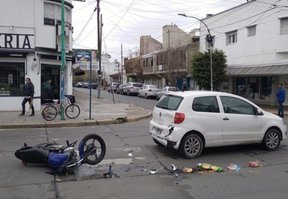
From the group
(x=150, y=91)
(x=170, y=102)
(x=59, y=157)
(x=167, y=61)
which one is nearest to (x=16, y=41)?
(x=170, y=102)

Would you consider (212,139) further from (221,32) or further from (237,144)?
(221,32)

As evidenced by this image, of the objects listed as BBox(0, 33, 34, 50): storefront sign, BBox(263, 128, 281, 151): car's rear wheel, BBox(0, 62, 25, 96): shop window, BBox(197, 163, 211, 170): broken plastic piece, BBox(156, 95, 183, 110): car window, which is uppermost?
BBox(0, 33, 34, 50): storefront sign

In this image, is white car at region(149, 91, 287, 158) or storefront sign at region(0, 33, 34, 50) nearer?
white car at region(149, 91, 287, 158)

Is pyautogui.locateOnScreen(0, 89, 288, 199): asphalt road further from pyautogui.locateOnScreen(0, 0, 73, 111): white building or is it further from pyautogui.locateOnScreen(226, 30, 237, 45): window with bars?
pyautogui.locateOnScreen(226, 30, 237, 45): window with bars

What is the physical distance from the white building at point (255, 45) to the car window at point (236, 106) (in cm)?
1780

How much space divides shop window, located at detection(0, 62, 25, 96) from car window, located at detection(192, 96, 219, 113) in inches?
564

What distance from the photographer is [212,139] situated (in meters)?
9.62

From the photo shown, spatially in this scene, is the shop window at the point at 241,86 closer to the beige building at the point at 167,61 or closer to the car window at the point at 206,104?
the beige building at the point at 167,61

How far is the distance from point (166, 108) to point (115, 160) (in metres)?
1.83

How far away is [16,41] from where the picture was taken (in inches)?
826

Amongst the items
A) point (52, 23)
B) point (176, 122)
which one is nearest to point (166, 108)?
point (176, 122)

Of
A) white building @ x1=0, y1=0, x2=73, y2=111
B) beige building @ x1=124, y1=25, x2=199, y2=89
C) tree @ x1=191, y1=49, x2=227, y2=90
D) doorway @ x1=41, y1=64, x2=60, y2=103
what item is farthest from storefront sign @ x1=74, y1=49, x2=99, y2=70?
beige building @ x1=124, y1=25, x2=199, y2=89

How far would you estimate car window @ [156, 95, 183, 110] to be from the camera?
9575 mm

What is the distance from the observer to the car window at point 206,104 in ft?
31.4
